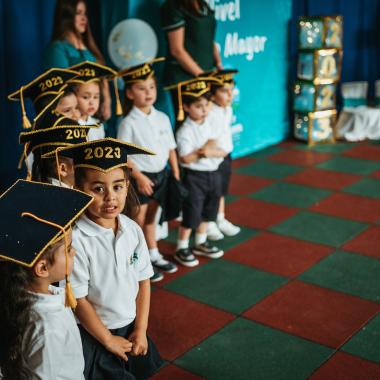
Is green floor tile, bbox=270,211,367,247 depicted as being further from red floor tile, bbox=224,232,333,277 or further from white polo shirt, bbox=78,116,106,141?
white polo shirt, bbox=78,116,106,141

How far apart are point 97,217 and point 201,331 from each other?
4.03 feet

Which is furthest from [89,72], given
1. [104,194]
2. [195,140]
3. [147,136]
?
[104,194]

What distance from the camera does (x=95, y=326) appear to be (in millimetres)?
2098

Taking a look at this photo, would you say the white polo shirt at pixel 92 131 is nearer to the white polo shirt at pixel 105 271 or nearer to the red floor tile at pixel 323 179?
the white polo shirt at pixel 105 271

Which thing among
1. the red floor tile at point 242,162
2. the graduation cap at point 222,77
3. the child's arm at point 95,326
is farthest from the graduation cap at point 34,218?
the red floor tile at point 242,162

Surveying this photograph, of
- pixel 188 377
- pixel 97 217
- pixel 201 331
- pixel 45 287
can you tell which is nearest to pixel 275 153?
pixel 201 331

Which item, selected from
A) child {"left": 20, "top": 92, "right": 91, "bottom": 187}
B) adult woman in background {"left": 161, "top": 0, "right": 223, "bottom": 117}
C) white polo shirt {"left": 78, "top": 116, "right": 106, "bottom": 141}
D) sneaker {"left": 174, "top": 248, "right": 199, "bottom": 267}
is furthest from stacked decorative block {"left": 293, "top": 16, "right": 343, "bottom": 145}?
child {"left": 20, "top": 92, "right": 91, "bottom": 187}

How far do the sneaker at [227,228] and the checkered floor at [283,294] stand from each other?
8cm

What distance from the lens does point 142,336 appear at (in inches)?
87.0

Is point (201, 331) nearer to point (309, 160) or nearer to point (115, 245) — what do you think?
point (115, 245)

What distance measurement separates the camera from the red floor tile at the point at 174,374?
2.78 metres

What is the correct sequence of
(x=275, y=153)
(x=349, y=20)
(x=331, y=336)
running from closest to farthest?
(x=331, y=336), (x=275, y=153), (x=349, y=20)

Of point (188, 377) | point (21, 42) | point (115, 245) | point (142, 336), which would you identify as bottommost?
point (188, 377)

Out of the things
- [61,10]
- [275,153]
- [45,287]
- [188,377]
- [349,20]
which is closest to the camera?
[45,287]
